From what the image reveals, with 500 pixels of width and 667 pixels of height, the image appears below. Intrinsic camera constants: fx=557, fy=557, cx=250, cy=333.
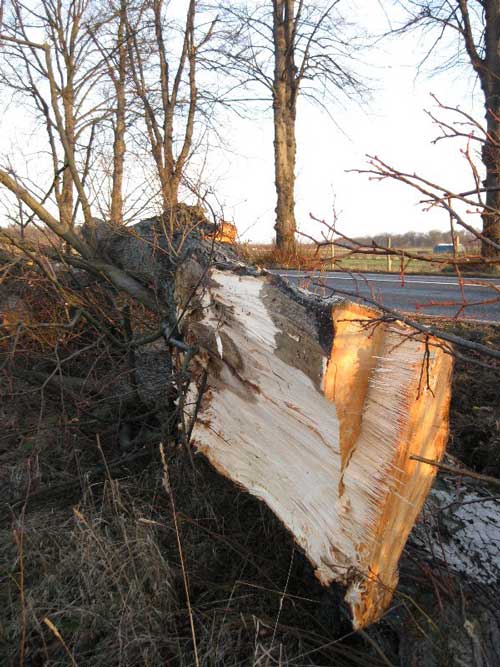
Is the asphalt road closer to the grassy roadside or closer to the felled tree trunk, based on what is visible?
the grassy roadside

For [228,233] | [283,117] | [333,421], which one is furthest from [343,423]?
[283,117]

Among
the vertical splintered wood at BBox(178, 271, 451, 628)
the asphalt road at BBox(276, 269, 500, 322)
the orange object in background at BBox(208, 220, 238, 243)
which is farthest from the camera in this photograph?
the asphalt road at BBox(276, 269, 500, 322)

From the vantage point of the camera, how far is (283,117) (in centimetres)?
1348

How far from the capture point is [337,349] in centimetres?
171

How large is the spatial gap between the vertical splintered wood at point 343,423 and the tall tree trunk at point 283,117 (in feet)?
37.0

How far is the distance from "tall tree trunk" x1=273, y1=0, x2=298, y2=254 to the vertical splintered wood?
1129cm

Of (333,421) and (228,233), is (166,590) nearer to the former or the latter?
(333,421)

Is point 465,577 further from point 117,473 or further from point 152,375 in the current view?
point 152,375

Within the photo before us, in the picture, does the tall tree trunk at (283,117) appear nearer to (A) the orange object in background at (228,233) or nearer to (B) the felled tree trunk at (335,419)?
(A) the orange object in background at (228,233)

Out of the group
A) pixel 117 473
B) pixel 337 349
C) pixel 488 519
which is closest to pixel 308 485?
pixel 337 349

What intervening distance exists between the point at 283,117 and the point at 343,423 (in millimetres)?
12940

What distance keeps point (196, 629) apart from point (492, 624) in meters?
1.00

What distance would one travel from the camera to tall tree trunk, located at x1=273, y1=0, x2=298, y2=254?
1331cm

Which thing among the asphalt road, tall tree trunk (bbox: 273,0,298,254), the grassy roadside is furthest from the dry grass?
tall tree trunk (bbox: 273,0,298,254)
